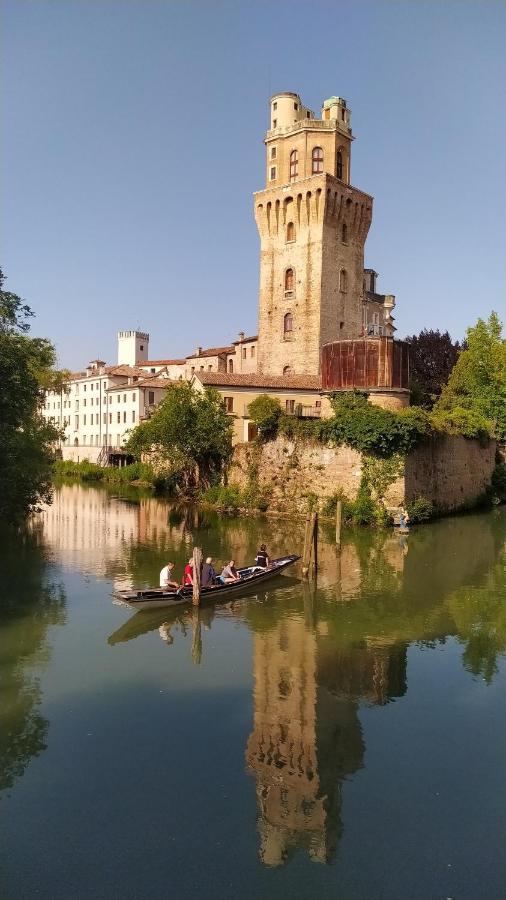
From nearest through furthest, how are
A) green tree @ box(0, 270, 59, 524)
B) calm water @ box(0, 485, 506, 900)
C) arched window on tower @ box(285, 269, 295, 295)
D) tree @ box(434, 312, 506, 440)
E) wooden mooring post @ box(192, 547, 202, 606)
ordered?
calm water @ box(0, 485, 506, 900) < wooden mooring post @ box(192, 547, 202, 606) < green tree @ box(0, 270, 59, 524) < tree @ box(434, 312, 506, 440) < arched window on tower @ box(285, 269, 295, 295)

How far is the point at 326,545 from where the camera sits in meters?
27.9

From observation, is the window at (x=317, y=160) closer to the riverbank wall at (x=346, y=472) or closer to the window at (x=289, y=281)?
the window at (x=289, y=281)

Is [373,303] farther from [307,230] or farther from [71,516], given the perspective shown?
[71,516]

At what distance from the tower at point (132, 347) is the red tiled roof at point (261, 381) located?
47268 millimetres

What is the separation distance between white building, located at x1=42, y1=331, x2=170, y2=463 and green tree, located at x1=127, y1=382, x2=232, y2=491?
1825cm

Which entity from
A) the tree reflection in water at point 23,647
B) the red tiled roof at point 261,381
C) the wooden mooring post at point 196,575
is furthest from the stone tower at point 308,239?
the wooden mooring post at point 196,575

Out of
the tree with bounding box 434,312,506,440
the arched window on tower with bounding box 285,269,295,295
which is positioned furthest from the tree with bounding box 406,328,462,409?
the arched window on tower with bounding box 285,269,295,295

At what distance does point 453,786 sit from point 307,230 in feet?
146

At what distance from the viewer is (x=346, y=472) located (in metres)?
34.0

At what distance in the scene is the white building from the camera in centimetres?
6500

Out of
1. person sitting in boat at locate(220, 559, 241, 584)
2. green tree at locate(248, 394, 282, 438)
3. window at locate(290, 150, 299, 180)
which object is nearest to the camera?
person sitting in boat at locate(220, 559, 241, 584)

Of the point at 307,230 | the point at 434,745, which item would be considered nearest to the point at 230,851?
the point at 434,745

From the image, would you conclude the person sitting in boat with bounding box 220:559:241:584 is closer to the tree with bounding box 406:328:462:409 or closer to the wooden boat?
the wooden boat

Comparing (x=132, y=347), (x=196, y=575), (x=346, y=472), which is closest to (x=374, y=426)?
(x=346, y=472)
